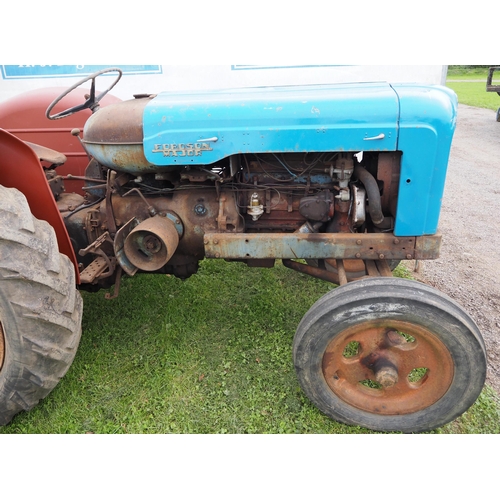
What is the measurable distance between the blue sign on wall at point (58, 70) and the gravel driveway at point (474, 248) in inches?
131

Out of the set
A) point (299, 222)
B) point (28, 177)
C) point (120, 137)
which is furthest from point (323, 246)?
point (28, 177)

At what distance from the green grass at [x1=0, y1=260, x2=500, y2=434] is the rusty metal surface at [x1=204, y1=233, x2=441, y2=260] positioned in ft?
2.46

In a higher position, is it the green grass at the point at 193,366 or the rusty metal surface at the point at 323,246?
the rusty metal surface at the point at 323,246

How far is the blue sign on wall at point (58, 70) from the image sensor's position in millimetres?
4395

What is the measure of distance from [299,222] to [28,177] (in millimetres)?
1486

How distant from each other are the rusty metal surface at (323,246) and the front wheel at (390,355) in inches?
10.5

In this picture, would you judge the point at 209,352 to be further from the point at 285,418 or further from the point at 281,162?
the point at 281,162

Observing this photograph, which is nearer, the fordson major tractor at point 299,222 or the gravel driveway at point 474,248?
the fordson major tractor at point 299,222

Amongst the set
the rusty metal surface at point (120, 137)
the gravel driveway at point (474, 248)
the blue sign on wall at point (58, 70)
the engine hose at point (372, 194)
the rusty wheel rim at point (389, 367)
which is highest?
the blue sign on wall at point (58, 70)

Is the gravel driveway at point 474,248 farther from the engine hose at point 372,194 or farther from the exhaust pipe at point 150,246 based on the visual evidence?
the exhaust pipe at point 150,246

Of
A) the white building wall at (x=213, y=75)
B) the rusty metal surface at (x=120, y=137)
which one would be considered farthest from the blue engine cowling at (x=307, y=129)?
the white building wall at (x=213, y=75)

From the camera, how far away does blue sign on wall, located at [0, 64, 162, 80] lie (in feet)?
14.4

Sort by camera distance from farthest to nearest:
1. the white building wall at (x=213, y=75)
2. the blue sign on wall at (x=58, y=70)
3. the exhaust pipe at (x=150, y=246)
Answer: the blue sign on wall at (x=58, y=70) < the white building wall at (x=213, y=75) < the exhaust pipe at (x=150, y=246)

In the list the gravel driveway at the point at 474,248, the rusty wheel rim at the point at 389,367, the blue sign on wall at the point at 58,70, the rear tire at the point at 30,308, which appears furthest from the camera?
the blue sign on wall at the point at 58,70
